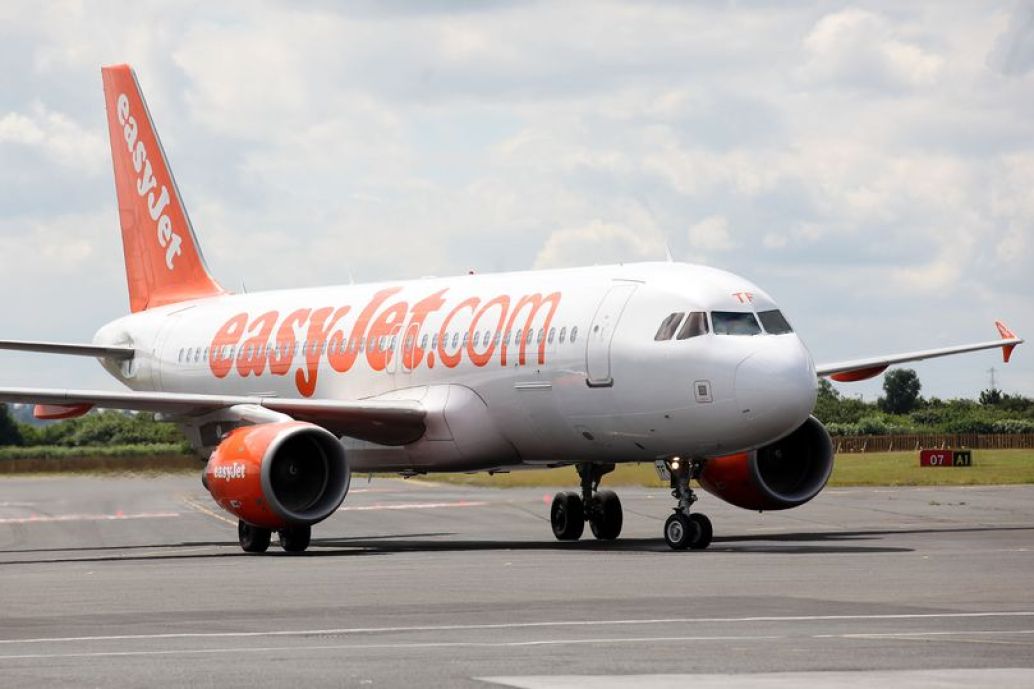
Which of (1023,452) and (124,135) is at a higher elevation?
(124,135)

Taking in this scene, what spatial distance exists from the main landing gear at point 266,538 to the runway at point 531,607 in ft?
0.93

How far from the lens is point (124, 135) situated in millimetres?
46156

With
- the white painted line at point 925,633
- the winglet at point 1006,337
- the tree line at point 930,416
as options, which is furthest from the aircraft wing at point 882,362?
the tree line at point 930,416

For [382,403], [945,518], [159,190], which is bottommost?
[945,518]

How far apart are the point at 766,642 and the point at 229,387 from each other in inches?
1029

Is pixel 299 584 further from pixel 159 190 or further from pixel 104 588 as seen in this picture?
pixel 159 190

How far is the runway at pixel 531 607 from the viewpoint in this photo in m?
13.6

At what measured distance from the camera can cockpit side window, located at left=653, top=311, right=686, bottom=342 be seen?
29484 mm

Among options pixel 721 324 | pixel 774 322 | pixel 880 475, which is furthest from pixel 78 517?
pixel 880 475

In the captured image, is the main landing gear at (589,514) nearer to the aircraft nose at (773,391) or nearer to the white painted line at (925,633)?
the aircraft nose at (773,391)

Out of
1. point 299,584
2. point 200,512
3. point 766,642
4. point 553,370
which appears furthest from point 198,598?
point 200,512

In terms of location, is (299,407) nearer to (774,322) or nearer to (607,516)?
(607,516)

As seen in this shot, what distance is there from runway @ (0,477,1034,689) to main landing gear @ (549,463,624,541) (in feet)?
1.60

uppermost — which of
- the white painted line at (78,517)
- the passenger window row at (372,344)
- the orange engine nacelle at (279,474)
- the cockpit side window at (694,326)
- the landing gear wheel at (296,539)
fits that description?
the passenger window row at (372,344)
